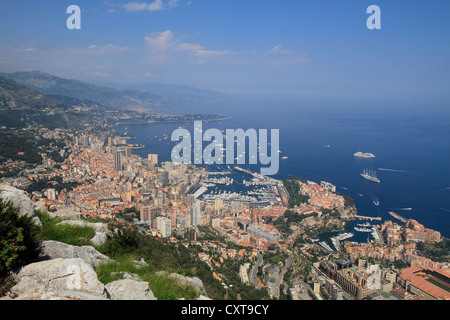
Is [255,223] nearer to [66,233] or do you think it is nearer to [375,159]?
[66,233]

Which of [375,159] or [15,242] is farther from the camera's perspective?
[375,159]

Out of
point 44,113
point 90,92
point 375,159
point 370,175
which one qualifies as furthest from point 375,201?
point 90,92

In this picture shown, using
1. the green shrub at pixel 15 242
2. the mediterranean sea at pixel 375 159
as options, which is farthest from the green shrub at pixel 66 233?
the mediterranean sea at pixel 375 159

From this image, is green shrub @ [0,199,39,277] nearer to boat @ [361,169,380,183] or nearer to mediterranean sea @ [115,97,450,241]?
mediterranean sea @ [115,97,450,241]

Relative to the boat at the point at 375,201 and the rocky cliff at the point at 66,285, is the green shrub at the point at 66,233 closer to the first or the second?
the rocky cliff at the point at 66,285

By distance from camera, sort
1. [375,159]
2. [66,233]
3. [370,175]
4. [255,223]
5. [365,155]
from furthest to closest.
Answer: [365,155], [375,159], [370,175], [255,223], [66,233]

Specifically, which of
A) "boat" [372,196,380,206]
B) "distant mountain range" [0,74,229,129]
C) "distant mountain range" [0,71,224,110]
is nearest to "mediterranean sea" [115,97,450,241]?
"boat" [372,196,380,206]

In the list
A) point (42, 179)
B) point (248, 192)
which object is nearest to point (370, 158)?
point (248, 192)
